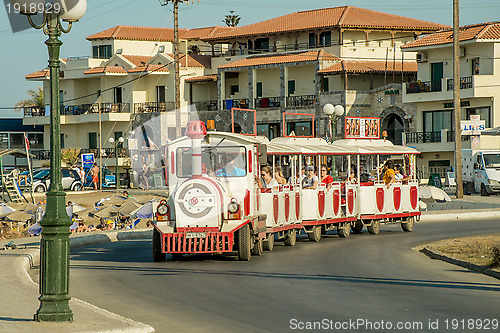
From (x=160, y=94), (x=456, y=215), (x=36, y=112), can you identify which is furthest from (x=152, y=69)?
(x=456, y=215)

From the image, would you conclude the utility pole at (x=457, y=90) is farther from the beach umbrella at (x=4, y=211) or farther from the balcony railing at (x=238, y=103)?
the balcony railing at (x=238, y=103)

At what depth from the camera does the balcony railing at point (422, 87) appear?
2544 inches

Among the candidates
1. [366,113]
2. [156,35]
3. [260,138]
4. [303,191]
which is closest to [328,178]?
[303,191]

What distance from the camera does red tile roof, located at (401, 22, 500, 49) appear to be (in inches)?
2393

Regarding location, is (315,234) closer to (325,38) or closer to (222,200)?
(222,200)

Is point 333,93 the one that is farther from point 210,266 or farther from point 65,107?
point 210,266

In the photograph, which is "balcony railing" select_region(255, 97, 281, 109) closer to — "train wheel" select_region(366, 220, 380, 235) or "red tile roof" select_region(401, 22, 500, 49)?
"red tile roof" select_region(401, 22, 500, 49)

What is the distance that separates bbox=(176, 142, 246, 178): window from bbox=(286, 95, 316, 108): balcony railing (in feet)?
173

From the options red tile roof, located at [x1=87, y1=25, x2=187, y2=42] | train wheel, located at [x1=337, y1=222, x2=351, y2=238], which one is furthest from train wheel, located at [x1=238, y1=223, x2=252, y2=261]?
red tile roof, located at [x1=87, y1=25, x2=187, y2=42]

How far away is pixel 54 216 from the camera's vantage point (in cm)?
1109

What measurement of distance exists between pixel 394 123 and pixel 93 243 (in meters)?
46.8

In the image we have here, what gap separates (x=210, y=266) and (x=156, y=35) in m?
73.5

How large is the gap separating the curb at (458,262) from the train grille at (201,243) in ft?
15.0

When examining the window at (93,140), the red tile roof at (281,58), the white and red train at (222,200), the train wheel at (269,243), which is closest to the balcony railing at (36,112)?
the window at (93,140)
